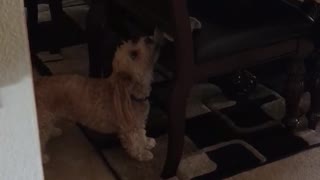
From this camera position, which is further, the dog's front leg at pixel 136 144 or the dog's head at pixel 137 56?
the dog's front leg at pixel 136 144

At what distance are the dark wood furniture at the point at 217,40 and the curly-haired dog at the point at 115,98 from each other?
99 mm

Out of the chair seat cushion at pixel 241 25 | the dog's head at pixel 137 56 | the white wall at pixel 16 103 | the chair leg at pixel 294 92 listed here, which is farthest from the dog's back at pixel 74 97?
the white wall at pixel 16 103

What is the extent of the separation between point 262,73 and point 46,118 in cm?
103

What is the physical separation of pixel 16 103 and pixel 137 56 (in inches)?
30.6

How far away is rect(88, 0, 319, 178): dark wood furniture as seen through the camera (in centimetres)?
138

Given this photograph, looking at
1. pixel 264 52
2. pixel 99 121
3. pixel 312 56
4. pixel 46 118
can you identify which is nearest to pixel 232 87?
pixel 312 56

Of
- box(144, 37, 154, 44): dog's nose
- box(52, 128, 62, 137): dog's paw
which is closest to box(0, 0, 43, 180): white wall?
box(144, 37, 154, 44): dog's nose

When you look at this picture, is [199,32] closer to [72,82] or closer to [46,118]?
[72,82]

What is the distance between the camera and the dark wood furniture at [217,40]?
4.54ft

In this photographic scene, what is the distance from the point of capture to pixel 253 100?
204cm

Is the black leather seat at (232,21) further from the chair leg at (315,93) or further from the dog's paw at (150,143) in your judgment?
the dog's paw at (150,143)

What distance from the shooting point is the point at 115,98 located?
1.56 m

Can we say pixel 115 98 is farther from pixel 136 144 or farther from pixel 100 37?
pixel 100 37

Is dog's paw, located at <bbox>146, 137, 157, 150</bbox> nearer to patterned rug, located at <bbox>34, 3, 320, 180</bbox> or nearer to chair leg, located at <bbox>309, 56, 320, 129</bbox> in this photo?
patterned rug, located at <bbox>34, 3, 320, 180</bbox>
